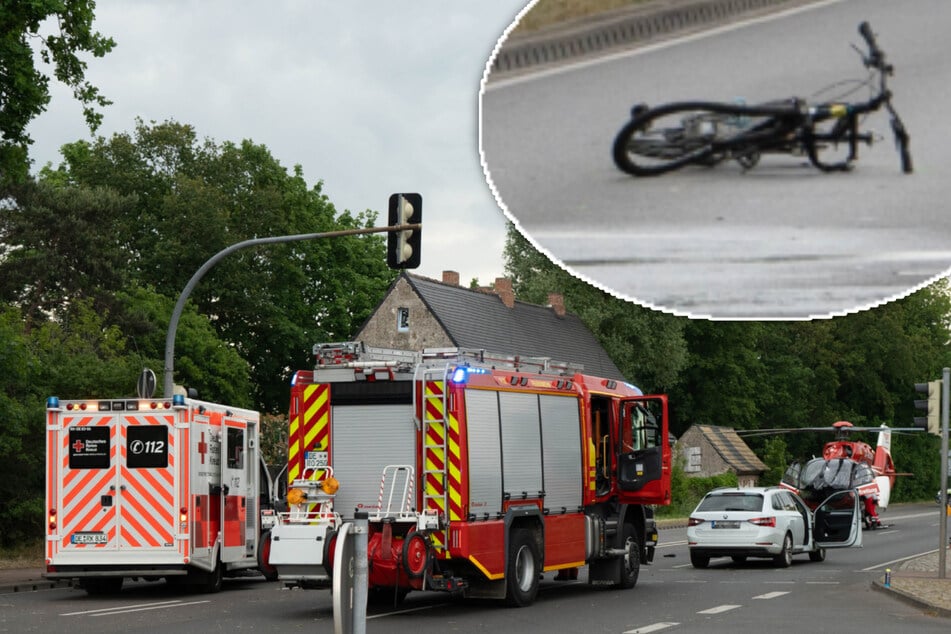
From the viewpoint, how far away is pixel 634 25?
2.77m

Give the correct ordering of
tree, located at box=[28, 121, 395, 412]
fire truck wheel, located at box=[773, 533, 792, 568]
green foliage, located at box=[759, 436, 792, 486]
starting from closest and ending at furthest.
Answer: fire truck wheel, located at box=[773, 533, 792, 568] → tree, located at box=[28, 121, 395, 412] → green foliage, located at box=[759, 436, 792, 486]

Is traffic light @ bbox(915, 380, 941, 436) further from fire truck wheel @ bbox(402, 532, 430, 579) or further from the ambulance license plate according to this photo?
the ambulance license plate

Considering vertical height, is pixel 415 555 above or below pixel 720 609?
above

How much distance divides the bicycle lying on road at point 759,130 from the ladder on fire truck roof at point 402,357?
1357 centimetres

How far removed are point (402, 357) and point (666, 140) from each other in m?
14.2

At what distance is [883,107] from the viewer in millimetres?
2740

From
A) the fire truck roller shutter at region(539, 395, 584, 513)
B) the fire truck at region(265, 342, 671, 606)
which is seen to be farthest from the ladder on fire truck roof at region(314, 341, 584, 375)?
the fire truck roller shutter at region(539, 395, 584, 513)

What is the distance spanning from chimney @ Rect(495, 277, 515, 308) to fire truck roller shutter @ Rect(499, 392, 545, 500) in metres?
44.0

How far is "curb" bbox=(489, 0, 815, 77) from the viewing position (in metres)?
2.75

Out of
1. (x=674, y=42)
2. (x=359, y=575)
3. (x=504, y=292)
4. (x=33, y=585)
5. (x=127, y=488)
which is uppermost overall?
(x=504, y=292)

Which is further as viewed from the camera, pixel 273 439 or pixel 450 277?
pixel 450 277

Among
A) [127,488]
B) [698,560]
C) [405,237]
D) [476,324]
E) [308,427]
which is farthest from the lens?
[476,324]

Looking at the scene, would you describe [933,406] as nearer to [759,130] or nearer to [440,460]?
[440,460]

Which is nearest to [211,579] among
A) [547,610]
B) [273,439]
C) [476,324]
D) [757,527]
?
[547,610]
